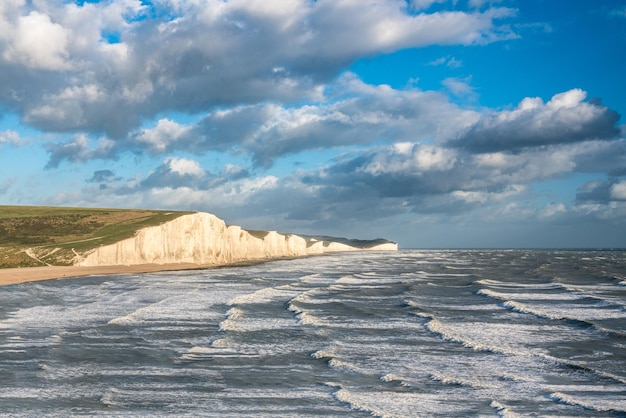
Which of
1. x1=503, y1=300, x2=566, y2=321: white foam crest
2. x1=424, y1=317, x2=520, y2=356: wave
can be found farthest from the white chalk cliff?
x1=424, y1=317, x2=520, y2=356: wave

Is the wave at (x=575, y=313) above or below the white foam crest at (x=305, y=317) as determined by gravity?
below

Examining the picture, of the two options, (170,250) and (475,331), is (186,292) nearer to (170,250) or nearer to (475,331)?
(475,331)

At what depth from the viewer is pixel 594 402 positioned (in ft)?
44.2

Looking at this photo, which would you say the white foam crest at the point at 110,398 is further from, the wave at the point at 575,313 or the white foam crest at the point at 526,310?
the white foam crest at the point at 526,310

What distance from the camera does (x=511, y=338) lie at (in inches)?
864

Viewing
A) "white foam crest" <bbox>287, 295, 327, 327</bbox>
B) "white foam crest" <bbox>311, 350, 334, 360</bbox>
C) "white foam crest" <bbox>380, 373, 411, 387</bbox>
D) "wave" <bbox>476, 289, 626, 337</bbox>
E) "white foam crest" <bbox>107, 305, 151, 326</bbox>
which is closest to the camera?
"white foam crest" <bbox>380, 373, 411, 387</bbox>

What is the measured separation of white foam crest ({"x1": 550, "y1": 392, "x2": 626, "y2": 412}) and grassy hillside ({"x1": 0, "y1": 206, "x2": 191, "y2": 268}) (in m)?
67.0

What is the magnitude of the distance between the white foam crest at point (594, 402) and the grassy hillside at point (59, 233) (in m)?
67.0

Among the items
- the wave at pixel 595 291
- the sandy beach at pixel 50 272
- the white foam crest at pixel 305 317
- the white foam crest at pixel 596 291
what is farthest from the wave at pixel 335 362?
the sandy beach at pixel 50 272

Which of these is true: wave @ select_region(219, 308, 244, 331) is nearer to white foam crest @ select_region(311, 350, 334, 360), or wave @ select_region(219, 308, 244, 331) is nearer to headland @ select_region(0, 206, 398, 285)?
white foam crest @ select_region(311, 350, 334, 360)

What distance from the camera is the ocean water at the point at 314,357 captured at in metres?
13.4

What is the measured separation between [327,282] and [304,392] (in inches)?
1410

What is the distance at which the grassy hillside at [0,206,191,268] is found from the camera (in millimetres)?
72375

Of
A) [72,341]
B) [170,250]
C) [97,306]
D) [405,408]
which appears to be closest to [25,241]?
[170,250]
